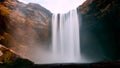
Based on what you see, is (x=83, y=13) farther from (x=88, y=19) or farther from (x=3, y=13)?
(x=3, y=13)

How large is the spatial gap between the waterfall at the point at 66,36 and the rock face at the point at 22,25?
3449 millimetres

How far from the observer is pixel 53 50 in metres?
66.1

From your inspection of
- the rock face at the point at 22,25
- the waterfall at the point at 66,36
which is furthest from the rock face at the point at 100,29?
A: the rock face at the point at 22,25

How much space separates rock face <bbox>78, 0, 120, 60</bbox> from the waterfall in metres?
2.46

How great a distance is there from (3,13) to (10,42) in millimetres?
9891

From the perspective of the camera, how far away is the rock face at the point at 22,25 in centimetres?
5981

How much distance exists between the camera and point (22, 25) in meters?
65.5

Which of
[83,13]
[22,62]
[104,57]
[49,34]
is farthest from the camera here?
[49,34]

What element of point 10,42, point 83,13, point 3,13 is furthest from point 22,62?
point 83,13

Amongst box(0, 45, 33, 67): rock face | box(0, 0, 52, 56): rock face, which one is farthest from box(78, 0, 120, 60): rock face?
box(0, 45, 33, 67): rock face

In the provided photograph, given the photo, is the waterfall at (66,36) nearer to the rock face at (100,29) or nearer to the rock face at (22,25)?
the rock face at (100,29)

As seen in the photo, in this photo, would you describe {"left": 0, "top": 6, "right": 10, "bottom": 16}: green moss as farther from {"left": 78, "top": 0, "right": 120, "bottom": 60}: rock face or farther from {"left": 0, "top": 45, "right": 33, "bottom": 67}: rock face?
{"left": 78, "top": 0, "right": 120, "bottom": 60}: rock face

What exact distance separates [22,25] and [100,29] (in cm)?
2630

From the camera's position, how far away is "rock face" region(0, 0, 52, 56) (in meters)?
59.8
